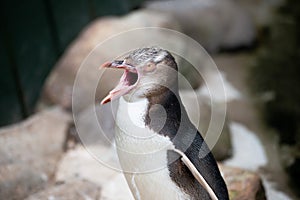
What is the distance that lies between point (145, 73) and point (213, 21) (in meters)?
2.29

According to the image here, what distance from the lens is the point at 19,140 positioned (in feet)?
7.06

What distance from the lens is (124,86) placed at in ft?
3.79

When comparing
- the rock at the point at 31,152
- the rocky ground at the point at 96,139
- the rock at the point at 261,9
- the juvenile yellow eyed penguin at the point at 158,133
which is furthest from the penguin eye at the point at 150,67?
the rock at the point at 261,9

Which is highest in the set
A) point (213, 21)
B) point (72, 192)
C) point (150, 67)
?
point (150, 67)

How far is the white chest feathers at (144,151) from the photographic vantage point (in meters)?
1.18

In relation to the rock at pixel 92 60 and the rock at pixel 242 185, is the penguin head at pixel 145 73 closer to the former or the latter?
the rock at pixel 242 185

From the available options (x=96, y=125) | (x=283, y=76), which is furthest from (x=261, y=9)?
(x=96, y=125)

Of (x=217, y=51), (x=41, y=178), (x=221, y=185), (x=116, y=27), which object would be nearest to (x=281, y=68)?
(x=217, y=51)

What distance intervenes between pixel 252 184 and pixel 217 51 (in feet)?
5.83

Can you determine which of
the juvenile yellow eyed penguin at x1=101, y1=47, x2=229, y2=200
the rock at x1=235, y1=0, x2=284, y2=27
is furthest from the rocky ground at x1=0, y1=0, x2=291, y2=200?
the rock at x1=235, y1=0, x2=284, y2=27

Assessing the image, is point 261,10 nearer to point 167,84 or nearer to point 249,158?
point 249,158

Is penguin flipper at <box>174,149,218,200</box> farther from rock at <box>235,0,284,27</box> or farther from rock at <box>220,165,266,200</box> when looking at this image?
rock at <box>235,0,284,27</box>

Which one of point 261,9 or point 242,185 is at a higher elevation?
point 242,185

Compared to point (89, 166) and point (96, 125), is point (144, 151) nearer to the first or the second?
point (89, 166)
